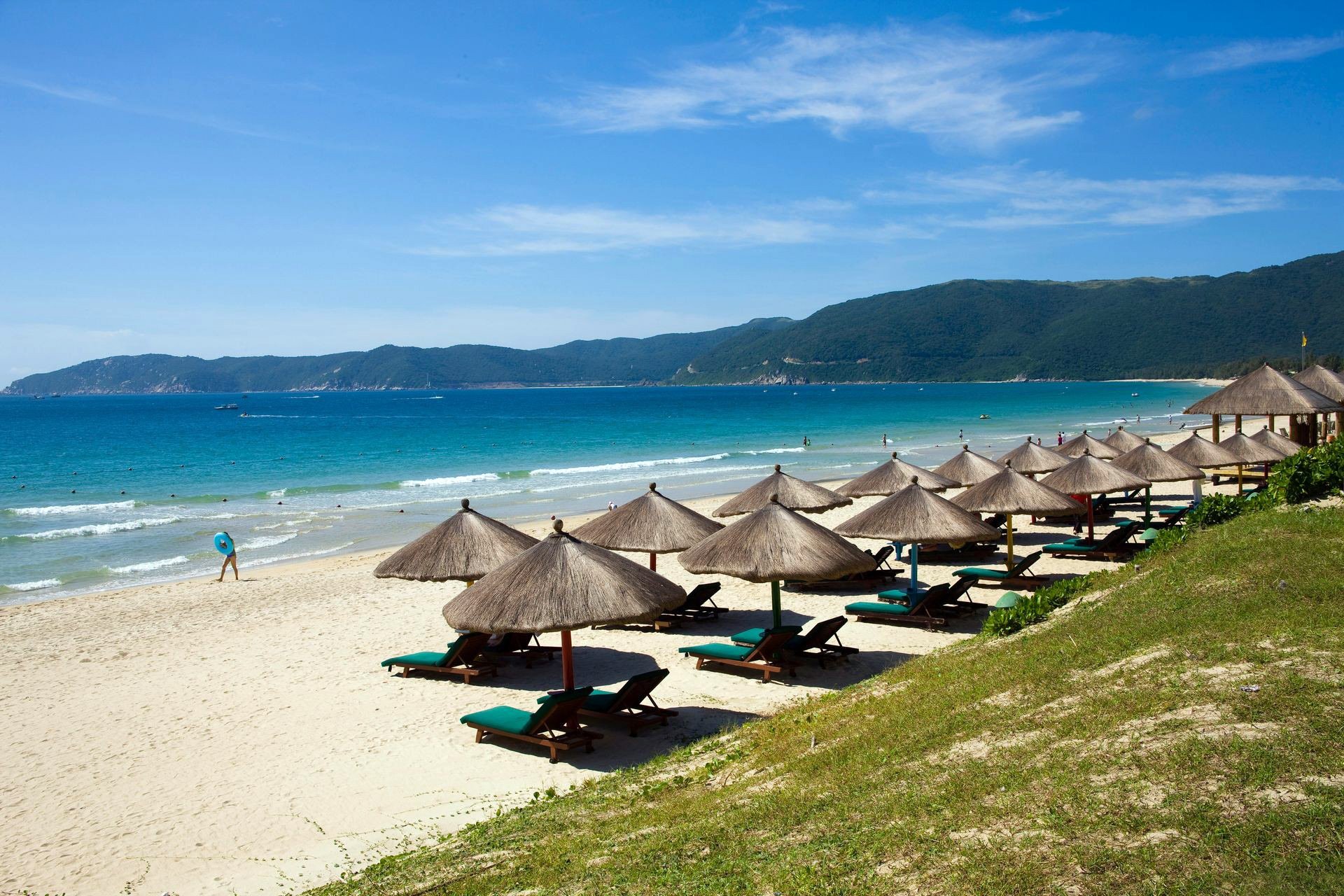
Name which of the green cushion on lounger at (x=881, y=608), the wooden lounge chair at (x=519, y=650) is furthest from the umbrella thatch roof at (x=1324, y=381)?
the wooden lounge chair at (x=519, y=650)

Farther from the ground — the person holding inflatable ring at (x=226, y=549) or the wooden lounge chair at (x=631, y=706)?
the person holding inflatable ring at (x=226, y=549)

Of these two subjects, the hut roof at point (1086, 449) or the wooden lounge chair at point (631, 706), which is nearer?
the wooden lounge chair at point (631, 706)

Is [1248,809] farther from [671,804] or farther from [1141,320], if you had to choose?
[1141,320]

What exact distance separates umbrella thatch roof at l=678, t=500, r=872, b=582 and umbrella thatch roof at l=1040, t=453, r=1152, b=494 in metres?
6.76

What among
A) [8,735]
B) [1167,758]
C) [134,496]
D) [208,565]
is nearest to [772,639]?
[1167,758]

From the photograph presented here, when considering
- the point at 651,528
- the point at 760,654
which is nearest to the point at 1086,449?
the point at 651,528

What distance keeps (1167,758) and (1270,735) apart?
528 millimetres

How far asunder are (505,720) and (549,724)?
0.48 metres

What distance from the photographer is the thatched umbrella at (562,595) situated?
27.8 ft

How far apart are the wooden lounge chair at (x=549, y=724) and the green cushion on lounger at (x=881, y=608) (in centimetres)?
519

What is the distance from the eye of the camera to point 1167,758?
4766 millimetres

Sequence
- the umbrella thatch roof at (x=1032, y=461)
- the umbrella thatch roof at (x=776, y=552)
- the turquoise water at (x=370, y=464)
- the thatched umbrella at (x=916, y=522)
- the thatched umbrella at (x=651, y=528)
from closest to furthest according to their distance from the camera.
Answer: the umbrella thatch roof at (x=776, y=552) < the thatched umbrella at (x=916, y=522) < the thatched umbrella at (x=651, y=528) < the umbrella thatch roof at (x=1032, y=461) < the turquoise water at (x=370, y=464)

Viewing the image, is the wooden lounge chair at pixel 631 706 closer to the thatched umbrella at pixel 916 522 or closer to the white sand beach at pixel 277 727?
the white sand beach at pixel 277 727

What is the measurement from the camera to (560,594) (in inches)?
339
